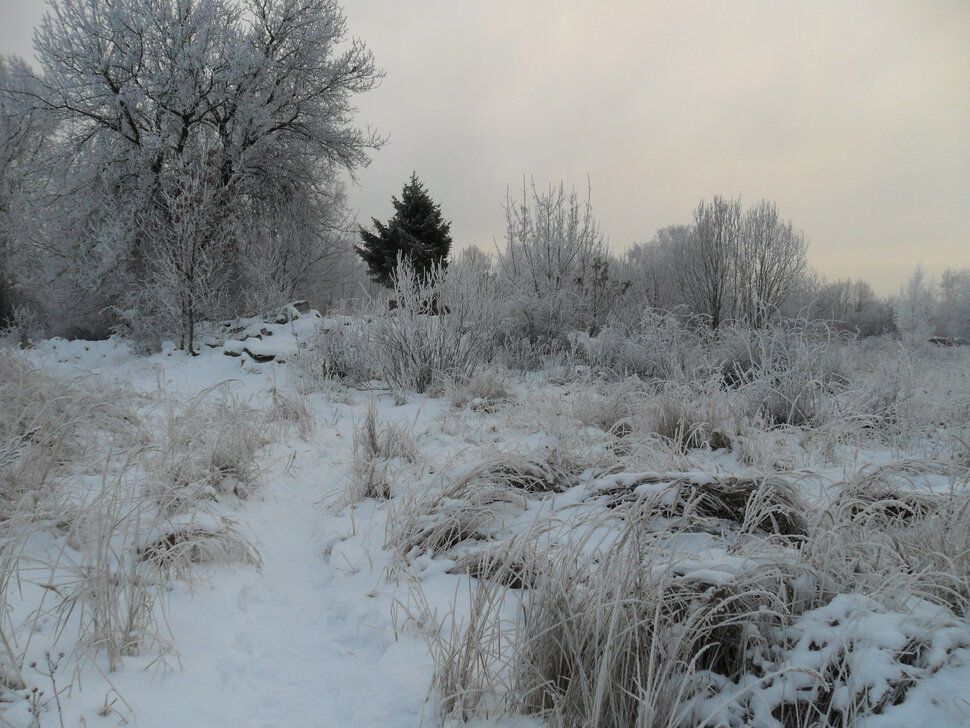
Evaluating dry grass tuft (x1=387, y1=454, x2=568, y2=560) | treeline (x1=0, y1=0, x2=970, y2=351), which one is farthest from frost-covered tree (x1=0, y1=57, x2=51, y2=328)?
dry grass tuft (x1=387, y1=454, x2=568, y2=560)

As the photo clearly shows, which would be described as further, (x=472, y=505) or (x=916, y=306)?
(x=916, y=306)

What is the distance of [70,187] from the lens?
41.9 ft

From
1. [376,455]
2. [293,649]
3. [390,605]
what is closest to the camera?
[293,649]

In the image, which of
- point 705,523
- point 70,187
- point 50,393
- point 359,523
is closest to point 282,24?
point 70,187

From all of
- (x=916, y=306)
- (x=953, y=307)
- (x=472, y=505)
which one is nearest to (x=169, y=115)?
(x=472, y=505)

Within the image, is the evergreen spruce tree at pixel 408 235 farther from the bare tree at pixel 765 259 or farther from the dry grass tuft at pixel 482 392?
the dry grass tuft at pixel 482 392

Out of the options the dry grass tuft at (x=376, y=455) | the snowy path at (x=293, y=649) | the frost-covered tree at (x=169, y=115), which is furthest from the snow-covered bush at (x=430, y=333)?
the frost-covered tree at (x=169, y=115)

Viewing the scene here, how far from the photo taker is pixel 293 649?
1971 millimetres

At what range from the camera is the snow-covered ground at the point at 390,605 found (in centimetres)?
135

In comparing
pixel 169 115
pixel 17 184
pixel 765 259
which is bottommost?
pixel 765 259

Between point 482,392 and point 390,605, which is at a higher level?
point 482,392

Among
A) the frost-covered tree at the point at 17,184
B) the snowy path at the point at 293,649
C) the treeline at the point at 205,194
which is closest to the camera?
the snowy path at the point at 293,649

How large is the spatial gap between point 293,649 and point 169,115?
15.0 metres

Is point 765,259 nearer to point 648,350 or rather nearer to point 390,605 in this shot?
point 648,350
